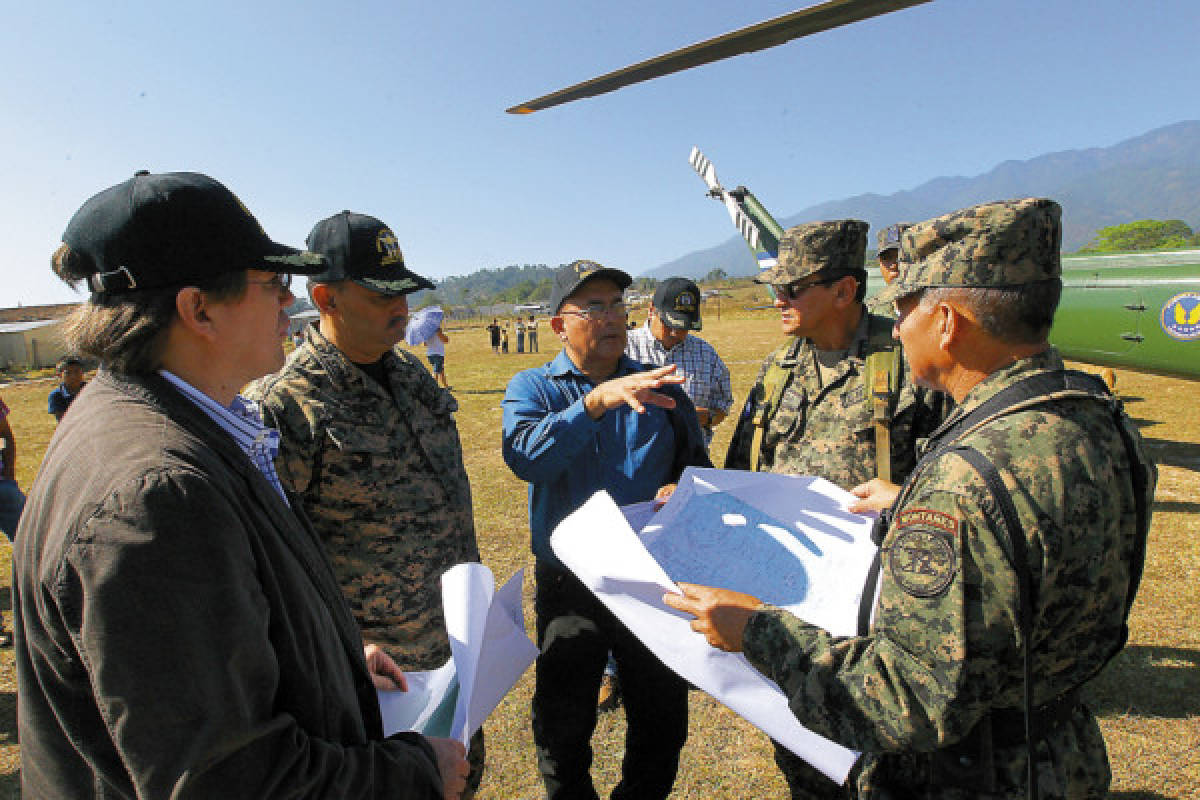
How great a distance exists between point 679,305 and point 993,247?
365 cm

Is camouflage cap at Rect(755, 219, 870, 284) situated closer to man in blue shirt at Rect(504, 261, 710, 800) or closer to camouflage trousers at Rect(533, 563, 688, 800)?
man in blue shirt at Rect(504, 261, 710, 800)

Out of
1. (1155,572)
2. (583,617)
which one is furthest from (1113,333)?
(583,617)

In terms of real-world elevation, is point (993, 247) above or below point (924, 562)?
above

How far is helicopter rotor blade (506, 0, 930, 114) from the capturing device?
189 cm

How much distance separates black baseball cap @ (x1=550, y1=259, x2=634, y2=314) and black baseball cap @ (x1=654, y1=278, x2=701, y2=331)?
7.10 feet

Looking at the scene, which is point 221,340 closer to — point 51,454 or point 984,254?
point 51,454

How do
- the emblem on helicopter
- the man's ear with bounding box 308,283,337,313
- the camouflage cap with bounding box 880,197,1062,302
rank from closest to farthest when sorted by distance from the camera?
the camouflage cap with bounding box 880,197,1062,302
the man's ear with bounding box 308,283,337,313
the emblem on helicopter

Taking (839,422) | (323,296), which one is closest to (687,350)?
(839,422)

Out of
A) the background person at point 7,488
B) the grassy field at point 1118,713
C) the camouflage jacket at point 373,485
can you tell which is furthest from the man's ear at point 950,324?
the background person at point 7,488

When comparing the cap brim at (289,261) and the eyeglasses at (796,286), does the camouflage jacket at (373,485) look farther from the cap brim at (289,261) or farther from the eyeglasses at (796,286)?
the eyeglasses at (796,286)

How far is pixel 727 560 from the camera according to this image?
1808 millimetres

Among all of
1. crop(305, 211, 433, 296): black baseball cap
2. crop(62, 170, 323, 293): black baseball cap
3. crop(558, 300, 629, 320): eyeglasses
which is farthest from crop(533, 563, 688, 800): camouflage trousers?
crop(62, 170, 323, 293): black baseball cap

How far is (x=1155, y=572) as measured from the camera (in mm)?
5039

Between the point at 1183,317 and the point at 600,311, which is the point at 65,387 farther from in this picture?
the point at 1183,317
